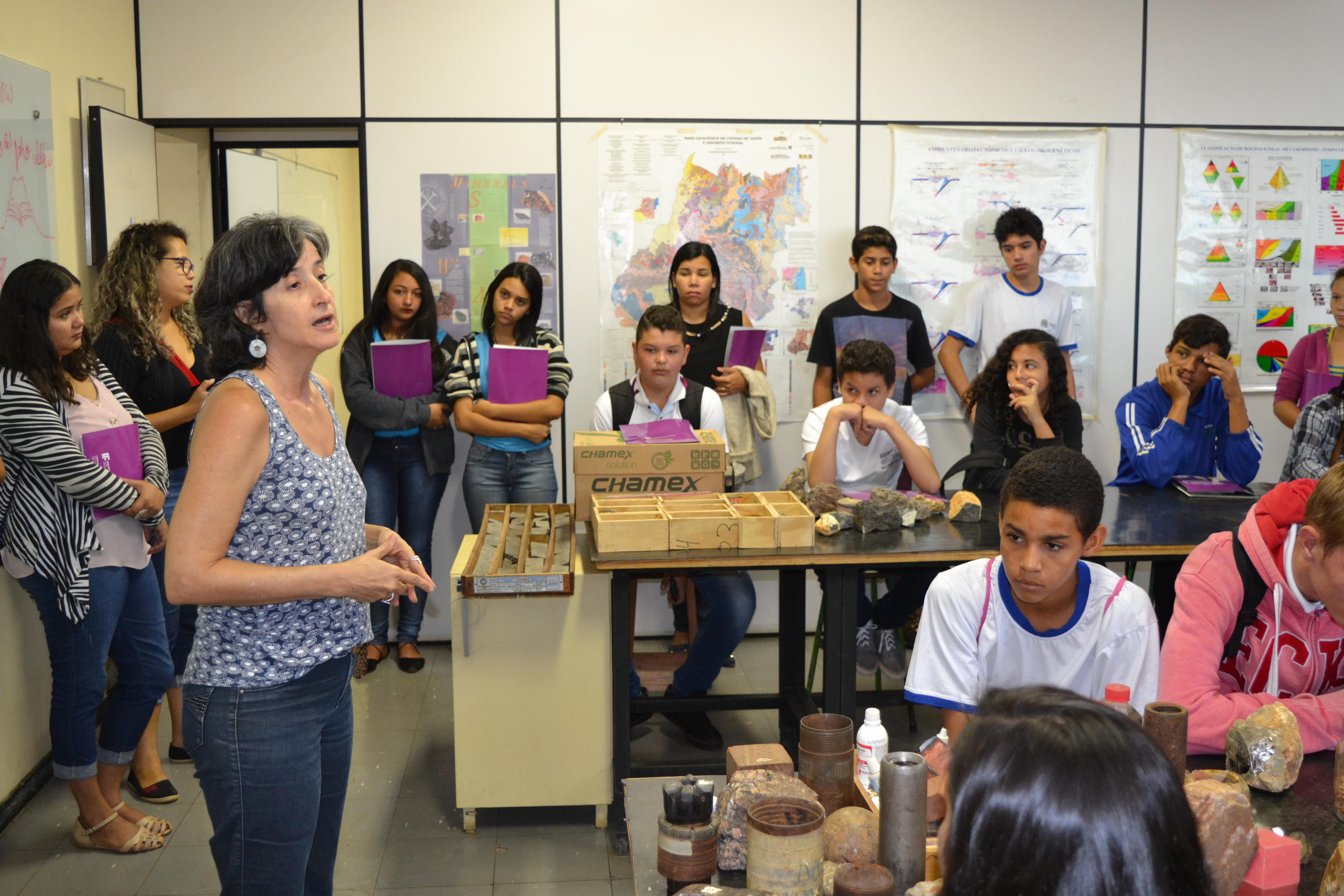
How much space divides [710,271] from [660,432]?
1.13 m

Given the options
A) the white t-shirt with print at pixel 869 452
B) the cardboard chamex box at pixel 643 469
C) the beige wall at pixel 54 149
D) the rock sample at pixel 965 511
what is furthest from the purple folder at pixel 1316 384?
the beige wall at pixel 54 149

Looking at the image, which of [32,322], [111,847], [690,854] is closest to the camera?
[690,854]

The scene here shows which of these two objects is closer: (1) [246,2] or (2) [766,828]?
(2) [766,828]

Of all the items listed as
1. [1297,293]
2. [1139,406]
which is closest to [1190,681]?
[1139,406]

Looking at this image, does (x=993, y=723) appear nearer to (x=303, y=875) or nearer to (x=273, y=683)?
(x=273, y=683)

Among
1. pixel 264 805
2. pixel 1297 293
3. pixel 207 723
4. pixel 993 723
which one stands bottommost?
pixel 264 805

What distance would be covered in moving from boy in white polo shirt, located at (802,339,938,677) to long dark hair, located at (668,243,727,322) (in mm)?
635

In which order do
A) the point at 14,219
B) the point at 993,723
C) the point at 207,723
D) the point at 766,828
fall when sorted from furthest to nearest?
the point at 14,219 < the point at 207,723 < the point at 766,828 < the point at 993,723

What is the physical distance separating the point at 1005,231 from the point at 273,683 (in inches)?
149

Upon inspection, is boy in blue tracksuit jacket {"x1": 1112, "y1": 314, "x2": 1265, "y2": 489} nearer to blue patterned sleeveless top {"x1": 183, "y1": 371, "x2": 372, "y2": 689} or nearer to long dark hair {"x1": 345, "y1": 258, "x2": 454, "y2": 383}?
long dark hair {"x1": 345, "y1": 258, "x2": 454, "y2": 383}

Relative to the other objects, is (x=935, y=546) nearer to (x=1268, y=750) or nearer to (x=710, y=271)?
(x=1268, y=750)

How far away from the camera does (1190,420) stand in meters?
3.87

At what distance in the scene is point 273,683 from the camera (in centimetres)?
159

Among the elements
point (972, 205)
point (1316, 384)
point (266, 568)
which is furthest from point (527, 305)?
point (1316, 384)
